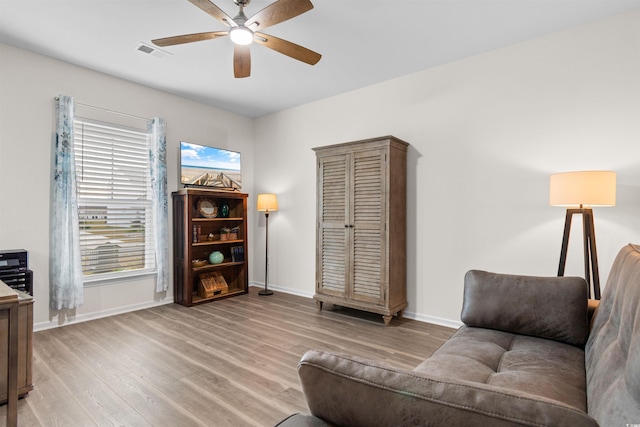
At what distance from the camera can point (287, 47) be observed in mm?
2621

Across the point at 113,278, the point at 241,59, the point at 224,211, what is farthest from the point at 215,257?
the point at 241,59

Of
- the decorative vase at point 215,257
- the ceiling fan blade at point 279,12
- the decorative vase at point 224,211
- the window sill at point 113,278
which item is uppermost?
the ceiling fan blade at point 279,12

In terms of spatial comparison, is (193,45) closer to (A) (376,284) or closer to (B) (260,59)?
(B) (260,59)

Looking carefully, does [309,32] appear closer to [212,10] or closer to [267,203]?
[212,10]

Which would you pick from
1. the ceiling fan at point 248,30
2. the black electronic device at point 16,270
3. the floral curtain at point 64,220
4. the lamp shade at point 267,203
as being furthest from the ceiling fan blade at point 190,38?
the lamp shade at point 267,203

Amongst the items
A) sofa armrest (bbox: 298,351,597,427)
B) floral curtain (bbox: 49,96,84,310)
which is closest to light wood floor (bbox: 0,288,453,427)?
floral curtain (bbox: 49,96,84,310)

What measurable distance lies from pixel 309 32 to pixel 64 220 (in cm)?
303

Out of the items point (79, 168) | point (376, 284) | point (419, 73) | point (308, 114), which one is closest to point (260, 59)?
point (308, 114)

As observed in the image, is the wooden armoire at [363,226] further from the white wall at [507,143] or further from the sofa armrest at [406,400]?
the sofa armrest at [406,400]

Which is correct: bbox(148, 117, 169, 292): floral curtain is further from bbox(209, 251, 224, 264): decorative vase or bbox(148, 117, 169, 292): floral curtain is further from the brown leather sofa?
the brown leather sofa

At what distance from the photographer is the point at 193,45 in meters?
3.17

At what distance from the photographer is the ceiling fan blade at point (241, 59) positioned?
2670mm

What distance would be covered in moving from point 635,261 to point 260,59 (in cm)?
335

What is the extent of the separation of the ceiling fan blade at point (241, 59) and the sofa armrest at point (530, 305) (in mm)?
2355
